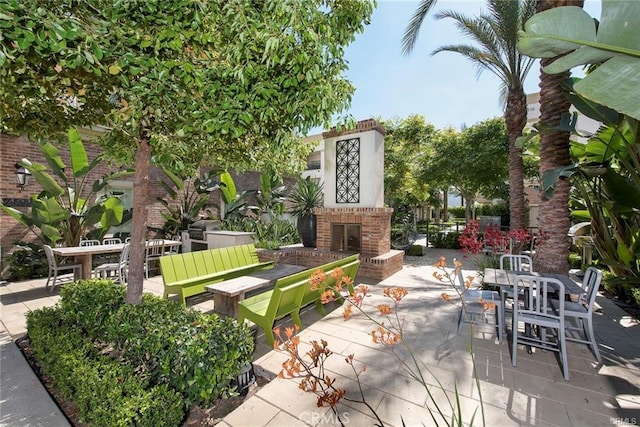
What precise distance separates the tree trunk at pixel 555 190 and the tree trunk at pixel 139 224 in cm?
660

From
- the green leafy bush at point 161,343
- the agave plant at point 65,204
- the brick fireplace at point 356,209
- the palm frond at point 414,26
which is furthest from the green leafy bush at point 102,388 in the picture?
the palm frond at point 414,26

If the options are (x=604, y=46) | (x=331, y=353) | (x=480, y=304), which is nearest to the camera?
(x=604, y=46)

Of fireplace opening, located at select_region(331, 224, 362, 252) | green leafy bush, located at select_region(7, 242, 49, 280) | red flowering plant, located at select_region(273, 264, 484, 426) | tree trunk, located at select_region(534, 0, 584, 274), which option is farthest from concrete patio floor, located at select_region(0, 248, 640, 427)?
fireplace opening, located at select_region(331, 224, 362, 252)

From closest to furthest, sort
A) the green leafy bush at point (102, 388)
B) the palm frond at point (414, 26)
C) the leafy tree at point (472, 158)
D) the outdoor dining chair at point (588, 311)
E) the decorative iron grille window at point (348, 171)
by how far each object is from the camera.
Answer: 1. the green leafy bush at point (102, 388)
2. the outdoor dining chair at point (588, 311)
3. the palm frond at point (414, 26)
4. the decorative iron grille window at point (348, 171)
5. the leafy tree at point (472, 158)

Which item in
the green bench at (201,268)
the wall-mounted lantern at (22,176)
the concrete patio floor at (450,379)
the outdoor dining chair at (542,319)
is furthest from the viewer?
the wall-mounted lantern at (22,176)

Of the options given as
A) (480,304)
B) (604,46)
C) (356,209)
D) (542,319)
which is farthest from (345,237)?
(604,46)

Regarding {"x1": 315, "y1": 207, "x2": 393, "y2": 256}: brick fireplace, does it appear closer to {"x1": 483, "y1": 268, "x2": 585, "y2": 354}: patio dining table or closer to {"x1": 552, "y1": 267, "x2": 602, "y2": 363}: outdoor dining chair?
{"x1": 483, "y1": 268, "x2": 585, "y2": 354}: patio dining table

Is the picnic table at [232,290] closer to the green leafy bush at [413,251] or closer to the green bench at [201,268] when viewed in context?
the green bench at [201,268]

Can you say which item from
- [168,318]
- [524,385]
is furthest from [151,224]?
[524,385]

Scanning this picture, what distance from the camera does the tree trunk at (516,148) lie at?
8.11 metres

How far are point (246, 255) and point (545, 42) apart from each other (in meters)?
6.61

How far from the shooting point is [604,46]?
170 cm

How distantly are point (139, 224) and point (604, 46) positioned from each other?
186 inches

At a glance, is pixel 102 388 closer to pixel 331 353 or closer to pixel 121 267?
pixel 331 353
